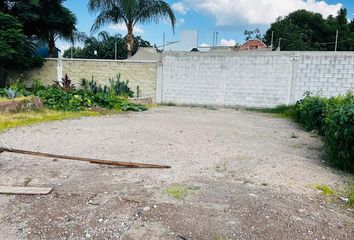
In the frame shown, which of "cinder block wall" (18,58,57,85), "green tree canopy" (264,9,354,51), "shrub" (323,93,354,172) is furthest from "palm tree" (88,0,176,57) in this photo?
"green tree canopy" (264,9,354,51)

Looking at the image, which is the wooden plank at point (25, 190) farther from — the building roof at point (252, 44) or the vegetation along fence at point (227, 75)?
the building roof at point (252, 44)

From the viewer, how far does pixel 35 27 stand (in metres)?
16.1

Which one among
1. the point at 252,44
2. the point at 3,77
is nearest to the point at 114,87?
the point at 3,77

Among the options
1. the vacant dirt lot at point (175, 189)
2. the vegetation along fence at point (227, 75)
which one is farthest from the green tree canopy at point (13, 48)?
the vacant dirt lot at point (175, 189)

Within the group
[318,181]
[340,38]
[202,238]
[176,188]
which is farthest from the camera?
[340,38]

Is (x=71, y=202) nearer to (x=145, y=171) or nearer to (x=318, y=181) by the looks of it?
(x=145, y=171)

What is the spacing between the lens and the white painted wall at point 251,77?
41.3ft

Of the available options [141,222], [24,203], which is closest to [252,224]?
[141,222]

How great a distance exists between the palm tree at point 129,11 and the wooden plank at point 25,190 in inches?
621

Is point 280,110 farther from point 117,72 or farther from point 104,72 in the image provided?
point 104,72

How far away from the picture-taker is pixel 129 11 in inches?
712

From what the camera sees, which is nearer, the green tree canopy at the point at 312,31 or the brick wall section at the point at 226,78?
the brick wall section at the point at 226,78

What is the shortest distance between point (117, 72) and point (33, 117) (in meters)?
6.62

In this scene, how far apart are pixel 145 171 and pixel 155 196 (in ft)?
3.01
